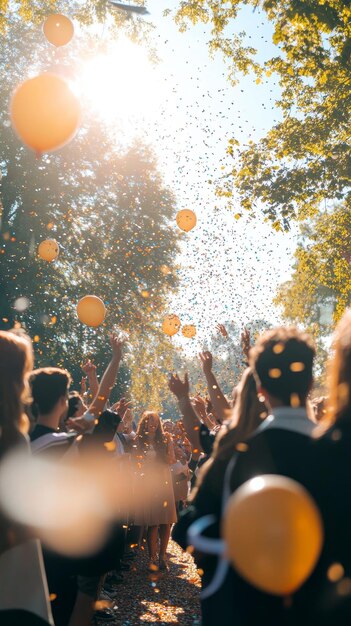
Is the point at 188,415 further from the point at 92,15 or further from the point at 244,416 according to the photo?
the point at 92,15

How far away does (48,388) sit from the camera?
387 centimetres

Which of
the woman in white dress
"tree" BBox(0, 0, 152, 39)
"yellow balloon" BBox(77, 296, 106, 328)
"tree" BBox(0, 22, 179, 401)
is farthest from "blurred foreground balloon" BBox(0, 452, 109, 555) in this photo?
"tree" BBox(0, 22, 179, 401)

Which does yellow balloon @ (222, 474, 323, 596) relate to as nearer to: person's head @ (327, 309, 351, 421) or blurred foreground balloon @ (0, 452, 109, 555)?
person's head @ (327, 309, 351, 421)

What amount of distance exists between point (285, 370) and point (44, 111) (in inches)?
180

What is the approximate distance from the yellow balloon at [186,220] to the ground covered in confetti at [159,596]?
5257 millimetres

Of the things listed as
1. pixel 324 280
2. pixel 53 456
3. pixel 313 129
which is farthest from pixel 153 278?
pixel 53 456

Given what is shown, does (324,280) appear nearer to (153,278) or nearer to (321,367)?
(153,278)

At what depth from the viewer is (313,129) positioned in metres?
13.9

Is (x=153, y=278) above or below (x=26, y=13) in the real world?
below

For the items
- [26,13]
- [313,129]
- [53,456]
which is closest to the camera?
[53,456]

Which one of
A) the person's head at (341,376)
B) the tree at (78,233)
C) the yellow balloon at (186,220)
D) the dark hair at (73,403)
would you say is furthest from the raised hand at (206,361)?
the tree at (78,233)

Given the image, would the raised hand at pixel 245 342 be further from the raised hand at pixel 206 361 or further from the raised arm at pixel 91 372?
the raised arm at pixel 91 372

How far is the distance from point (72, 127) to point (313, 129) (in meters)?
8.79

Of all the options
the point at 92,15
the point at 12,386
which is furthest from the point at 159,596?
the point at 92,15
